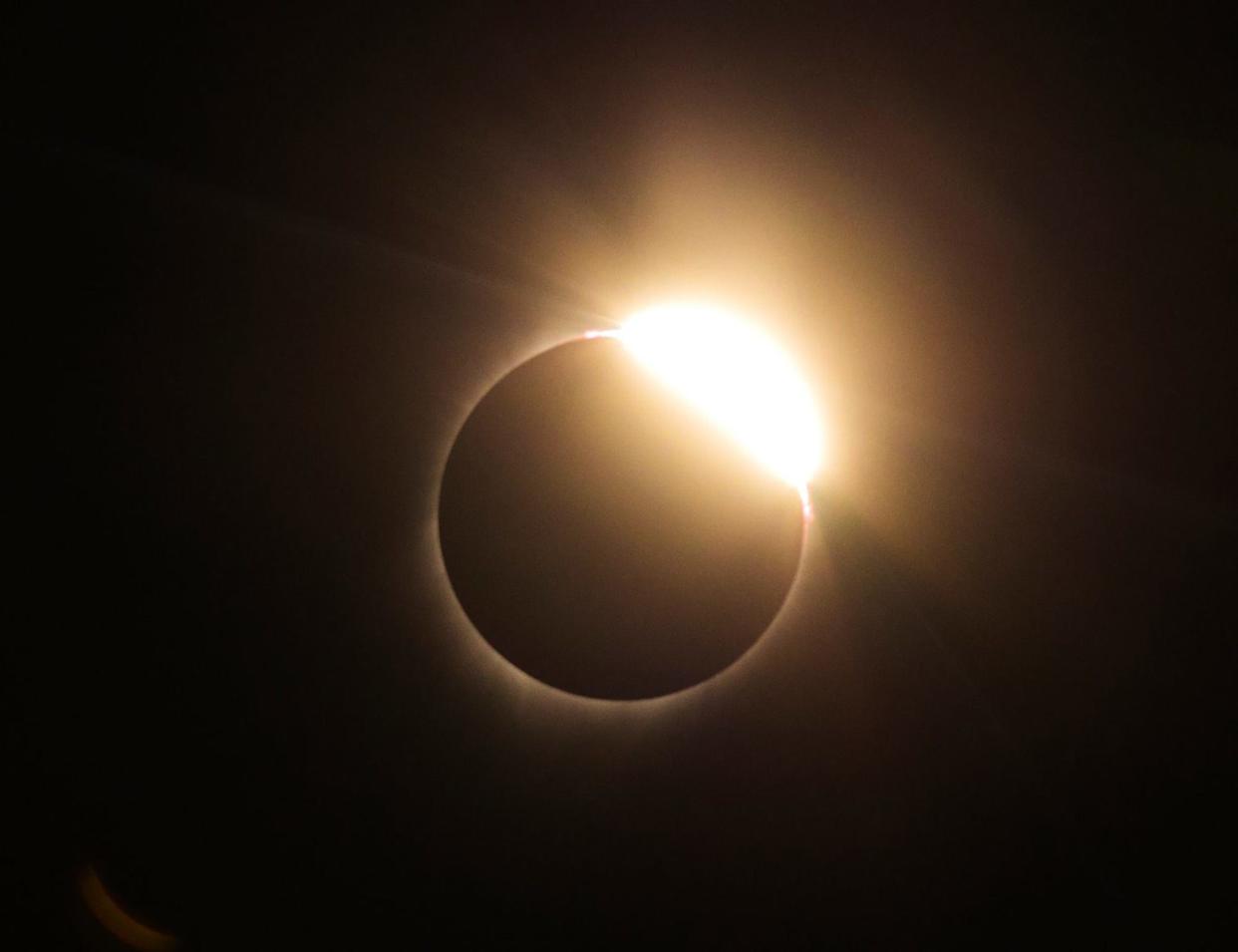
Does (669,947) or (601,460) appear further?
(669,947)

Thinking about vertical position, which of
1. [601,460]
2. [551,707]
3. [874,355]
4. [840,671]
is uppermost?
[874,355]

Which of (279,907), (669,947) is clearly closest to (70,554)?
(279,907)

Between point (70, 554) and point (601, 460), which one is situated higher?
point (601, 460)

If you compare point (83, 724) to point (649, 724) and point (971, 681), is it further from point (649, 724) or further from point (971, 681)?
point (971, 681)

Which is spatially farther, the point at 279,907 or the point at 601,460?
the point at 279,907

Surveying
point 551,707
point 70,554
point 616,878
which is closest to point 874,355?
point 551,707

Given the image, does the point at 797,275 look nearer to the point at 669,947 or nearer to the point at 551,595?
the point at 551,595
